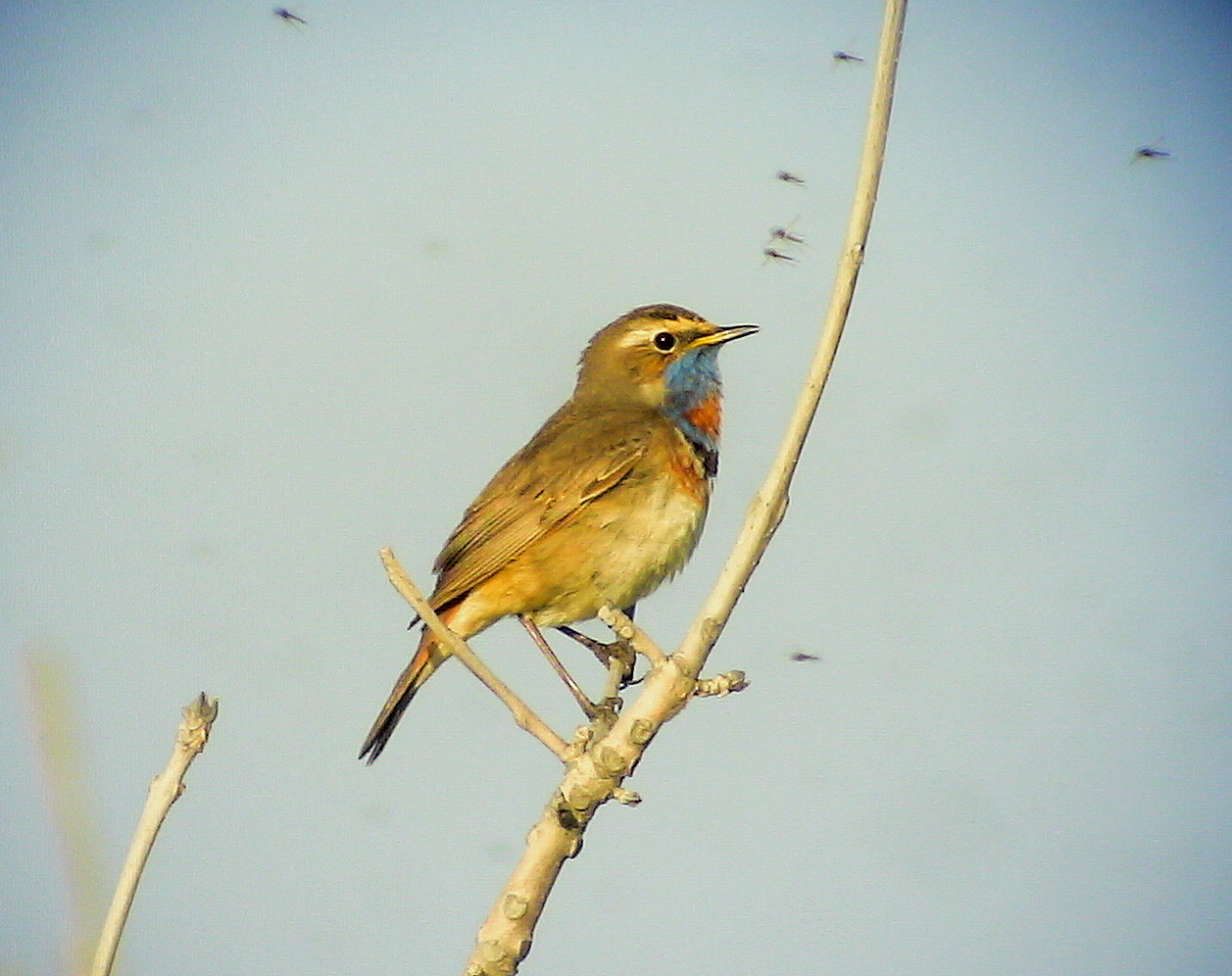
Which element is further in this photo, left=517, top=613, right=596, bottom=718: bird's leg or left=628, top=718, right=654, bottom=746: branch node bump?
left=517, top=613, right=596, bottom=718: bird's leg

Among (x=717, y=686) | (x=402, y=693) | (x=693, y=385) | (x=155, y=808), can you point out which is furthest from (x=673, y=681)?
(x=693, y=385)

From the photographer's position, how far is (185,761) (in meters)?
4.05

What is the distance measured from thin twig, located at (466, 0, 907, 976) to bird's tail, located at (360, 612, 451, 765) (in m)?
2.12

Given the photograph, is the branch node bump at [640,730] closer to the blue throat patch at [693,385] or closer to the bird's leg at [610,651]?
the bird's leg at [610,651]

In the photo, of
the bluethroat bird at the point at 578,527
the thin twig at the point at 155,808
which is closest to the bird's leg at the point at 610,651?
the bluethroat bird at the point at 578,527

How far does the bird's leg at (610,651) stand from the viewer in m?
6.27

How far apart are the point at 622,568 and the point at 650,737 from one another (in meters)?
2.57

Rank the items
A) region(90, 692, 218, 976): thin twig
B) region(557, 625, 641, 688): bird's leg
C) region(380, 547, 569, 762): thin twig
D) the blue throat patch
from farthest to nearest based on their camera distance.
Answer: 1. the blue throat patch
2. region(557, 625, 641, 688): bird's leg
3. region(380, 547, 569, 762): thin twig
4. region(90, 692, 218, 976): thin twig

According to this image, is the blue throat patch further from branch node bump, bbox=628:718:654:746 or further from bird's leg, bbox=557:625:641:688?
branch node bump, bbox=628:718:654:746

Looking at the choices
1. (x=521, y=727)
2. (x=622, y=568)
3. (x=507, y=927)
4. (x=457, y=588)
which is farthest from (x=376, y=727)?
(x=507, y=927)

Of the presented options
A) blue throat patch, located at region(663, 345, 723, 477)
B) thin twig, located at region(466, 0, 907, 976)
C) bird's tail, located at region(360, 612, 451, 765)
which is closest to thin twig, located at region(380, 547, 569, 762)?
thin twig, located at region(466, 0, 907, 976)

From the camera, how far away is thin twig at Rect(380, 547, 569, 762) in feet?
15.1

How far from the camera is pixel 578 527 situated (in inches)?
288

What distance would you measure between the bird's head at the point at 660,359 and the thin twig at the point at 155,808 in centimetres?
419
